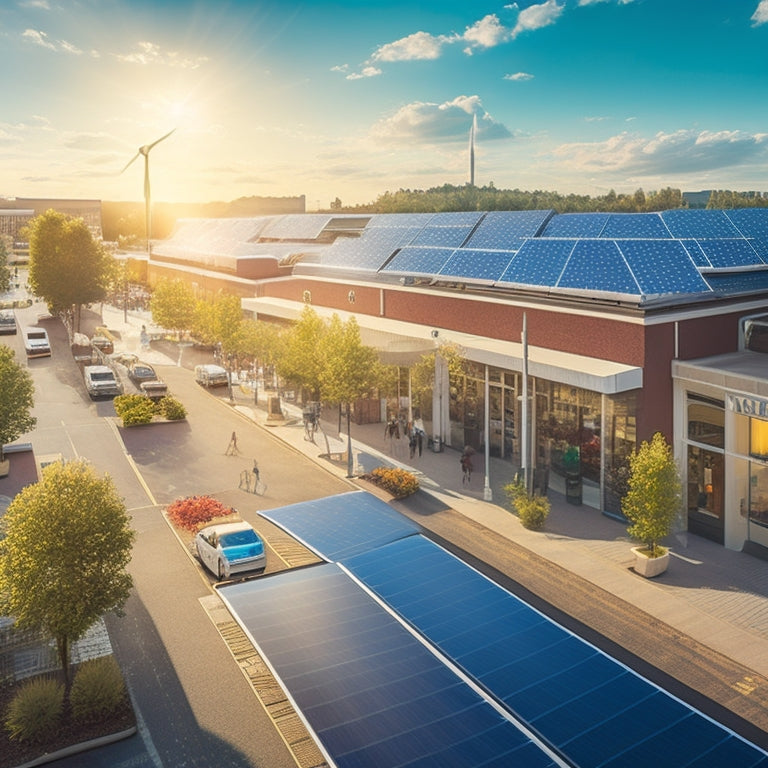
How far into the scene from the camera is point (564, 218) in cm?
5416

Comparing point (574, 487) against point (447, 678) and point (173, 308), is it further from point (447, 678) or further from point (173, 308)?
point (173, 308)

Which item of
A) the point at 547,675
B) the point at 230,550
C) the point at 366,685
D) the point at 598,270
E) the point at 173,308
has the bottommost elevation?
the point at 230,550

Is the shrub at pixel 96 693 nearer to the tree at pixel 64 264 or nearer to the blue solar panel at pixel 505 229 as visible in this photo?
the blue solar panel at pixel 505 229

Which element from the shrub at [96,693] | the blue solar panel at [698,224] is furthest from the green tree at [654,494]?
the blue solar panel at [698,224]

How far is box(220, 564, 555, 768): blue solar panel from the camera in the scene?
1280cm

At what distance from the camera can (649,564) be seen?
24.5 meters

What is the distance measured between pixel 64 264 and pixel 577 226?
5182cm

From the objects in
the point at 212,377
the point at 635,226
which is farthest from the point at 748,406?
the point at 212,377

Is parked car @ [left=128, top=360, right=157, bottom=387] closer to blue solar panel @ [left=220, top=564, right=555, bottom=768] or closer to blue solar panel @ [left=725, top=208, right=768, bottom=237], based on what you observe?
blue solar panel @ [left=220, top=564, right=555, bottom=768]

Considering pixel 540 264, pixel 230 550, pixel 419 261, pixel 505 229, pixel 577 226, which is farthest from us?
pixel 505 229

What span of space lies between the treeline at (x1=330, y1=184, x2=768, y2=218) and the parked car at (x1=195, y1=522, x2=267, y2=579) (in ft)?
366

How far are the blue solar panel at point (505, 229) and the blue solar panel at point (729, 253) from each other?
12.7m

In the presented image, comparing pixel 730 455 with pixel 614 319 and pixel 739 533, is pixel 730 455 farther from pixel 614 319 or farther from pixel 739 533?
pixel 614 319

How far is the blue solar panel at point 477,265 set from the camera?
133ft
